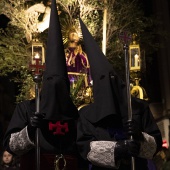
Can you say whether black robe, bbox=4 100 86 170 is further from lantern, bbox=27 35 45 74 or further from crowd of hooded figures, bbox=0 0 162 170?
lantern, bbox=27 35 45 74

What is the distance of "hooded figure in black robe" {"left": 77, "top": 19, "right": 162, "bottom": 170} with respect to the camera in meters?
3.82

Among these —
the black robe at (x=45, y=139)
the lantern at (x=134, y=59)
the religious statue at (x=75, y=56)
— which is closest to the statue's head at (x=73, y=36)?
the religious statue at (x=75, y=56)

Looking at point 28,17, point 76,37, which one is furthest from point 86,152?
point 28,17

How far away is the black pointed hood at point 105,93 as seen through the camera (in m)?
3.90

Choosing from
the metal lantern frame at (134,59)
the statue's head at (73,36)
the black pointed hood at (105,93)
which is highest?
the statue's head at (73,36)

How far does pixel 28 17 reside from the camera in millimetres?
6816

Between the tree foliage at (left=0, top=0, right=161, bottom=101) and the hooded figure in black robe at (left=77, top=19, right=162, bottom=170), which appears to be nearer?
the hooded figure in black robe at (left=77, top=19, right=162, bottom=170)

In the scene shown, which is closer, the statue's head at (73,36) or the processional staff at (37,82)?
the processional staff at (37,82)

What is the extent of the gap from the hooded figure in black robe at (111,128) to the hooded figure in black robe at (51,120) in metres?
0.20

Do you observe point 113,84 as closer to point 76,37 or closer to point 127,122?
→ point 127,122

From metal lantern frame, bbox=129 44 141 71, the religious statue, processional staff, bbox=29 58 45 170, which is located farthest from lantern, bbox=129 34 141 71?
processional staff, bbox=29 58 45 170

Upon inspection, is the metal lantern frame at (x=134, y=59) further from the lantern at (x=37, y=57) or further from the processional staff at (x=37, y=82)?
the processional staff at (x=37, y=82)

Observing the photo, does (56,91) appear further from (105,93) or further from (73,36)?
(73,36)

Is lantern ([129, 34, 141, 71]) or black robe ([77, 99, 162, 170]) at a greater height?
lantern ([129, 34, 141, 71])
